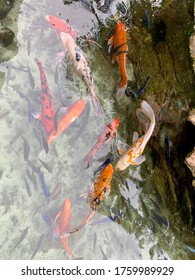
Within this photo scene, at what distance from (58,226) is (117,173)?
35.4 inches

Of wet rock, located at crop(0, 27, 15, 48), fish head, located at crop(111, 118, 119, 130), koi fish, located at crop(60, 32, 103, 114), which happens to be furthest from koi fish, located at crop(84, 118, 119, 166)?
wet rock, located at crop(0, 27, 15, 48)

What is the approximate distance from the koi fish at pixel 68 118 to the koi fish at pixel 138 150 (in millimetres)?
714

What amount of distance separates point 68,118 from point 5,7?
1.46 m

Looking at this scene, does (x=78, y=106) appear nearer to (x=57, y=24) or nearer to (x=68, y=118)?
(x=68, y=118)

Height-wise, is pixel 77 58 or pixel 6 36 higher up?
pixel 77 58

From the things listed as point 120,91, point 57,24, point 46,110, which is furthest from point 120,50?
point 46,110

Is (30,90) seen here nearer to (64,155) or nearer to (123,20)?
(64,155)

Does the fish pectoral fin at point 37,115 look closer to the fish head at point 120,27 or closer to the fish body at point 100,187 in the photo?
the fish body at point 100,187

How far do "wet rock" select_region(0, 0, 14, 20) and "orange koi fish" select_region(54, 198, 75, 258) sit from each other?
88.4 inches

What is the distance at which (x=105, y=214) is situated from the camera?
5168 millimetres

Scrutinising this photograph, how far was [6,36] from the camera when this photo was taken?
16.6 feet

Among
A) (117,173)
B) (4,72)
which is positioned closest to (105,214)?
(117,173)

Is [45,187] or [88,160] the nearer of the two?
[45,187]

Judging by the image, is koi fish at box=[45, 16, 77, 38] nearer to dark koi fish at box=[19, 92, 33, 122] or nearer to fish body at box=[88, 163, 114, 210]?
dark koi fish at box=[19, 92, 33, 122]
